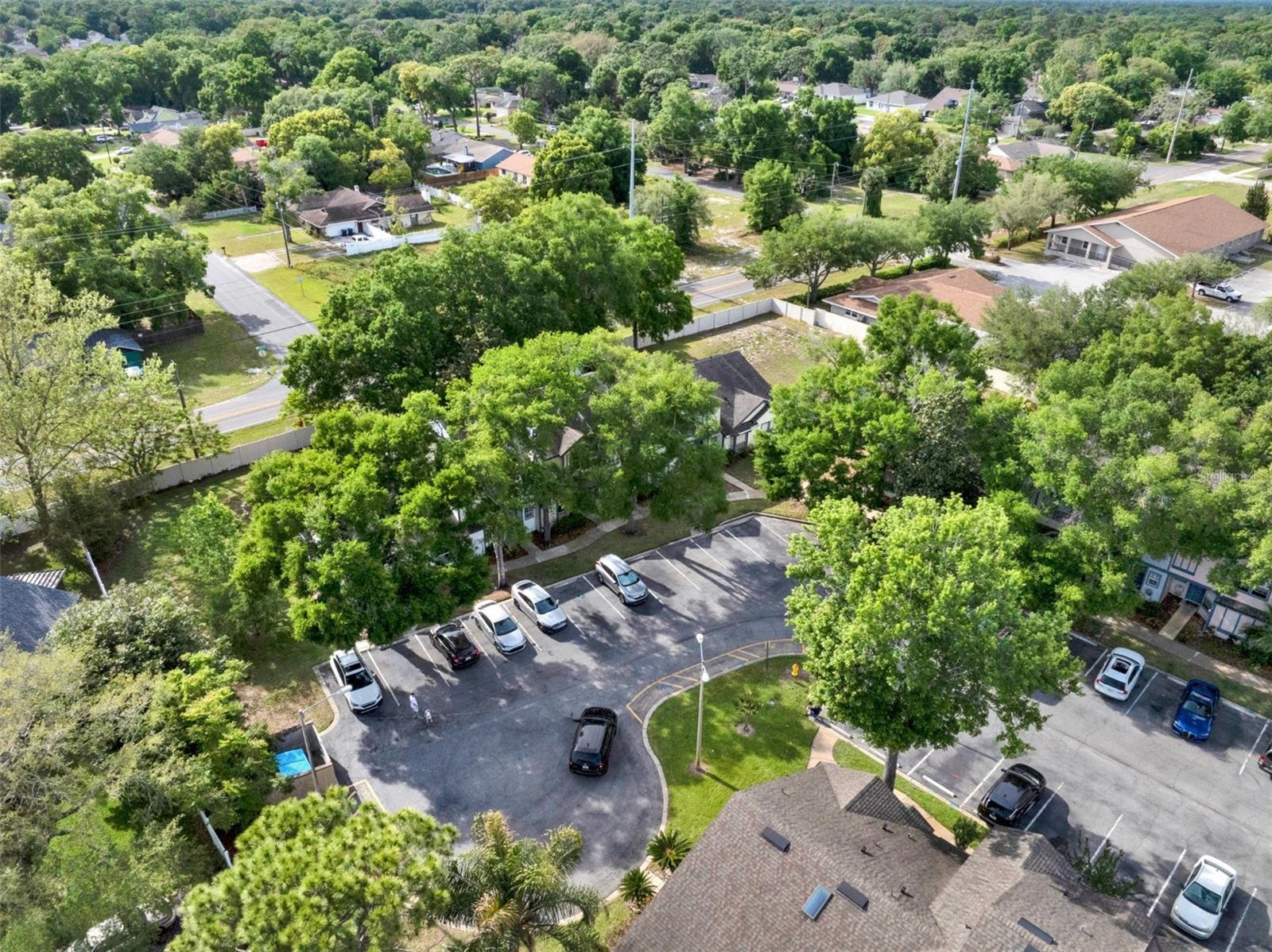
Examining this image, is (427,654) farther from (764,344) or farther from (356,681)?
(764,344)

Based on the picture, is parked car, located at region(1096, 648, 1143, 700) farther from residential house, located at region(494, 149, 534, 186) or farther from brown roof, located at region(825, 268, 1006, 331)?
residential house, located at region(494, 149, 534, 186)

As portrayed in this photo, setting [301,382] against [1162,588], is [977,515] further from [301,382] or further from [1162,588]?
[301,382]

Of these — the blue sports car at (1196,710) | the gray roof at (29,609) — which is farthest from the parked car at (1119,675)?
the gray roof at (29,609)

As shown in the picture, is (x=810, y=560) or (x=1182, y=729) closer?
(x=810, y=560)

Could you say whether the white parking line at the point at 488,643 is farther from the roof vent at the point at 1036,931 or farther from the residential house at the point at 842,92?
the residential house at the point at 842,92

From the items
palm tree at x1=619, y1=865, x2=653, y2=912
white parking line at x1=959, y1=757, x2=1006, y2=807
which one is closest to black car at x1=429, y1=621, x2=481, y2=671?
palm tree at x1=619, y1=865, x2=653, y2=912

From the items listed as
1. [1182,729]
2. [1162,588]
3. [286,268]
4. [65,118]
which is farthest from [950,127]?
[65,118]
